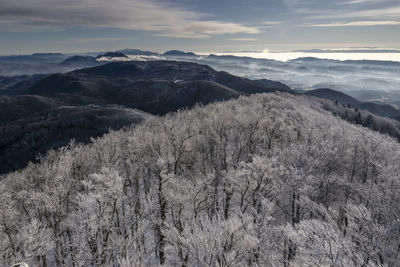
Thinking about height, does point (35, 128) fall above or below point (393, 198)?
below

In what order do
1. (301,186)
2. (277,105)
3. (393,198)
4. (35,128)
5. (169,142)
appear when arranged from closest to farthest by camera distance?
1. (393,198)
2. (301,186)
3. (169,142)
4. (277,105)
5. (35,128)

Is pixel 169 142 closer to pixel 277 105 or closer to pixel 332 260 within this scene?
pixel 332 260

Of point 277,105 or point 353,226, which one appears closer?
point 353,226

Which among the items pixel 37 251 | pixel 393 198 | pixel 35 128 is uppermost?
pixel 393 198

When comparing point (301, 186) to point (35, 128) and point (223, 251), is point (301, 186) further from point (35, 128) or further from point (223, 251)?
point (35, 128)

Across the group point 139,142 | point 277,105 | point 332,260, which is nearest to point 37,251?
point 332,260

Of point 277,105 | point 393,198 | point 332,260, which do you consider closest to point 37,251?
point 332,260

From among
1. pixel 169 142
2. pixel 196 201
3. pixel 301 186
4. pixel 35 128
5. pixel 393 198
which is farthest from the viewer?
pixel 35 128
